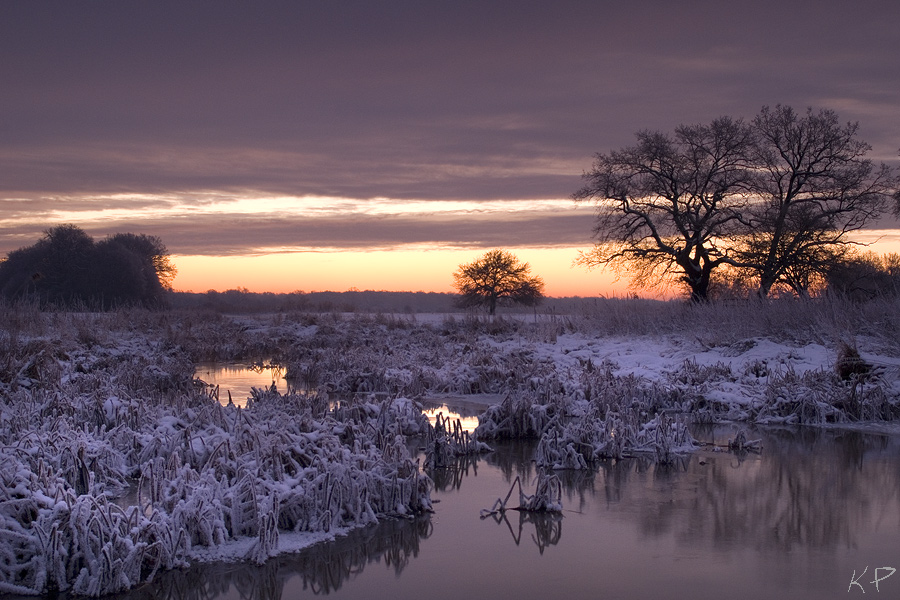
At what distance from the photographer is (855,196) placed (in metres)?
26.9

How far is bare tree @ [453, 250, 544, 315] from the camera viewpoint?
4769 centimetres

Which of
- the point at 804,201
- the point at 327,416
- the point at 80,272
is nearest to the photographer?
the point at 327,416

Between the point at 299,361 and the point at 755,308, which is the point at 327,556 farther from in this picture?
the point at 755,308

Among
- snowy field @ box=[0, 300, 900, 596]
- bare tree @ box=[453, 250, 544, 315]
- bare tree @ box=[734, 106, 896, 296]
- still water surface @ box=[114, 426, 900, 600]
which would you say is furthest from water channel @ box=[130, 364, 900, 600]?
bare tree @ box=[453, 250, 544, 315]

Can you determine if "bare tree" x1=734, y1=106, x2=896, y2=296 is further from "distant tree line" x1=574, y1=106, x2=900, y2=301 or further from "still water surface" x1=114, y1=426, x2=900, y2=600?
"still water surface" x1=114, y1=426, x2=900, y2=600

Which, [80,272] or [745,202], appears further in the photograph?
[80,272]

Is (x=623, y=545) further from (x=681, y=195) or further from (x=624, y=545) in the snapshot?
(x=681, y=195)

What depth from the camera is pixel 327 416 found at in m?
8.44

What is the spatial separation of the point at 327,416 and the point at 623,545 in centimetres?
412

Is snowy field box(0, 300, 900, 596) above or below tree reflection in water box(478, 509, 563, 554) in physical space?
above

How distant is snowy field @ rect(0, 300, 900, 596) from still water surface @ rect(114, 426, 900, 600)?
303 mm

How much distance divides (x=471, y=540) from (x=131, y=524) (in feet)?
7.74

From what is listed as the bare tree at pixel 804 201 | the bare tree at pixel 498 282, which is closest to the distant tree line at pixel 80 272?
the bare tree at pixel 498 282

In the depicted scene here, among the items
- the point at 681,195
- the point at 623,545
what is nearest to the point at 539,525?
the point at 623,545
